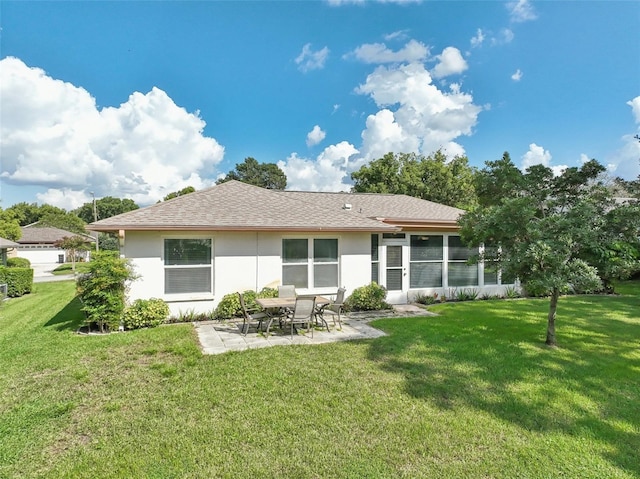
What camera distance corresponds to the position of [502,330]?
8.41 m

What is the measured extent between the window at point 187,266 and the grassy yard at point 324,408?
192cm

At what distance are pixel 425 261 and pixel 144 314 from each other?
953 cm

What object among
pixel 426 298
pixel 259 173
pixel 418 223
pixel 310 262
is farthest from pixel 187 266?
pixel 259 173

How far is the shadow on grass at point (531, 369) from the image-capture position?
13.8 ft

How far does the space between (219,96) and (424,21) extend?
11.0m

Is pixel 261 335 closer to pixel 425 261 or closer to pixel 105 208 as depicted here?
pixel 425 261

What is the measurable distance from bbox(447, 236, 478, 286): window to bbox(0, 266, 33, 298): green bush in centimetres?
2160

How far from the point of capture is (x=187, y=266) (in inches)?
375

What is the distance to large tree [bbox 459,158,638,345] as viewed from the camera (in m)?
6.35

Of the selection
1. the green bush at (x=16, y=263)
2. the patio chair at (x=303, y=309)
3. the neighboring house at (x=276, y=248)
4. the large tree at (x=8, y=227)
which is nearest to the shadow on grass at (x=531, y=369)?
the patio chair at (x=303, y=309)

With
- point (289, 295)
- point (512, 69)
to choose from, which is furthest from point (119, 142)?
point (512, 69)

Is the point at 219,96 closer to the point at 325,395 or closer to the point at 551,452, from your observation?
the point at 325,395

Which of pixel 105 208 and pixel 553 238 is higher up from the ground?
pixel 105 208

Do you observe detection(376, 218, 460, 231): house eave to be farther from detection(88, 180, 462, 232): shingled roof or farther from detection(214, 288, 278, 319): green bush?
detection(214, 288, 278, 319): green bush
